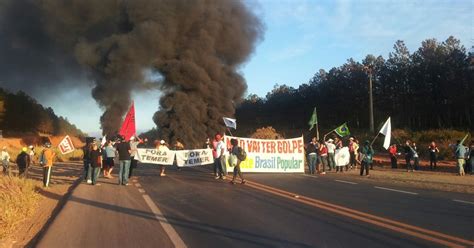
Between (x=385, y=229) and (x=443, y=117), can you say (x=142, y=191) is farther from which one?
(x=443, y=117)

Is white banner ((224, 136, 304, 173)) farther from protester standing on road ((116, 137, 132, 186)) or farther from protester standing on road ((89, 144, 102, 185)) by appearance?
protester standing on road ((89, 144, 102, 185))

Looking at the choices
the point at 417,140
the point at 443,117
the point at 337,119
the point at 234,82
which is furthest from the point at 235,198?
the point at 337,119

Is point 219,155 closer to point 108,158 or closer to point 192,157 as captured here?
point 108,158

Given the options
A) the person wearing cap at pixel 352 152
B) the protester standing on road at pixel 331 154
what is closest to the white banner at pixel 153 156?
the protester standing on road at pixel 331 154

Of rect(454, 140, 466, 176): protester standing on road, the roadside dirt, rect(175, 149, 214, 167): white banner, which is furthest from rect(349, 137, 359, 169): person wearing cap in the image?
the roadside dirt

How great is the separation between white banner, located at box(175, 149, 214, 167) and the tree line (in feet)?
95.6

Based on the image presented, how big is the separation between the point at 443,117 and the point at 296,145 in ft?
138

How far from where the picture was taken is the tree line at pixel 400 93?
53.6 m

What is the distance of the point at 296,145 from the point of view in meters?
20.7

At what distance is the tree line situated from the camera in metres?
53.6

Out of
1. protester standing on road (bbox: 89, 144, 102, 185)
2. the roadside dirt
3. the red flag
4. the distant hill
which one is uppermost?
the distant hill

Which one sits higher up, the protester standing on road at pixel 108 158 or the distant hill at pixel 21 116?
the distant hill at pixel 21 116

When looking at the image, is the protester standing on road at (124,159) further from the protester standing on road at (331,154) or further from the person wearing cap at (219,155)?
the protester standing on road at (331,154)

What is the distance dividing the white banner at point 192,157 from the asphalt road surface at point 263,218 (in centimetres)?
760
